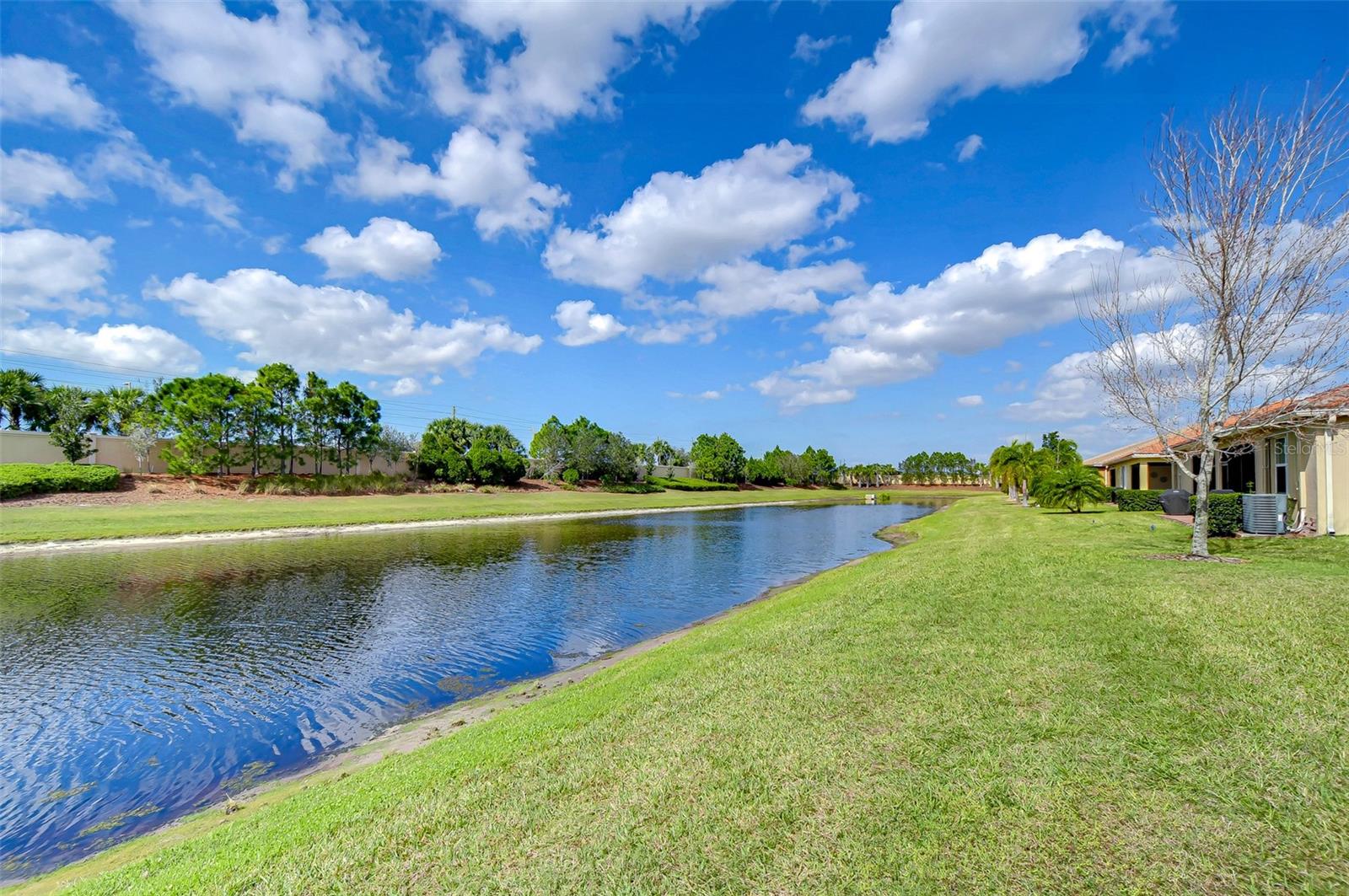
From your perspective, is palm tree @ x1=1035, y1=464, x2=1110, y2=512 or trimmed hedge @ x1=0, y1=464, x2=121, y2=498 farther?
trimmed hedge @ x1=0, y1=464, x2=121, y2=498

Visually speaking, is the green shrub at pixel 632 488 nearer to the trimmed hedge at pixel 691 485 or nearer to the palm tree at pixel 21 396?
the trimmed hedge at pixel 691 485

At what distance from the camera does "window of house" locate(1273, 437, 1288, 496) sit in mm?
16823

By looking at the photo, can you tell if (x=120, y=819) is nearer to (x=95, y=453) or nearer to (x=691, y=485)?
(x=95, y=453)

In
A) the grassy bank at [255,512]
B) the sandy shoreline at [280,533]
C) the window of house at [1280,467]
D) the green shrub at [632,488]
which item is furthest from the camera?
the green shrub at [632,488]

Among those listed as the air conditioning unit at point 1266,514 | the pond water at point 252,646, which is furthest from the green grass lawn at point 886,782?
the air conditioning unit at point 1266,514

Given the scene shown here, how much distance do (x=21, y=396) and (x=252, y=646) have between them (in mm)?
58224

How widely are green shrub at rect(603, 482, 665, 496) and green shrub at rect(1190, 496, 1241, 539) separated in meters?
58.3

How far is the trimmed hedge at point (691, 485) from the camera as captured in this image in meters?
85.2

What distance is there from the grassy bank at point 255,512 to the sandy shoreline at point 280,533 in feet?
1.60

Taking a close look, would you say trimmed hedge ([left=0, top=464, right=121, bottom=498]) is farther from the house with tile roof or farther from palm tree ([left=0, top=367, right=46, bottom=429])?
the house with tile roof

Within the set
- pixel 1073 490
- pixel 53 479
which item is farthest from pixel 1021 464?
pixel 53 479

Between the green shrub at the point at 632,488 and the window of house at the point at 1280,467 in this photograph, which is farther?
the green shrub at the point at 632,488

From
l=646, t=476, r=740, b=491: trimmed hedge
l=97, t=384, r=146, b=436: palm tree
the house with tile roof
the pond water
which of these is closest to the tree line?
l=97, t=384, r=146, b=436: palm tree

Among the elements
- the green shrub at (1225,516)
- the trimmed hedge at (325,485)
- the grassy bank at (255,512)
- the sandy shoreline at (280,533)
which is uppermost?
the green shrub at (1225,516)
